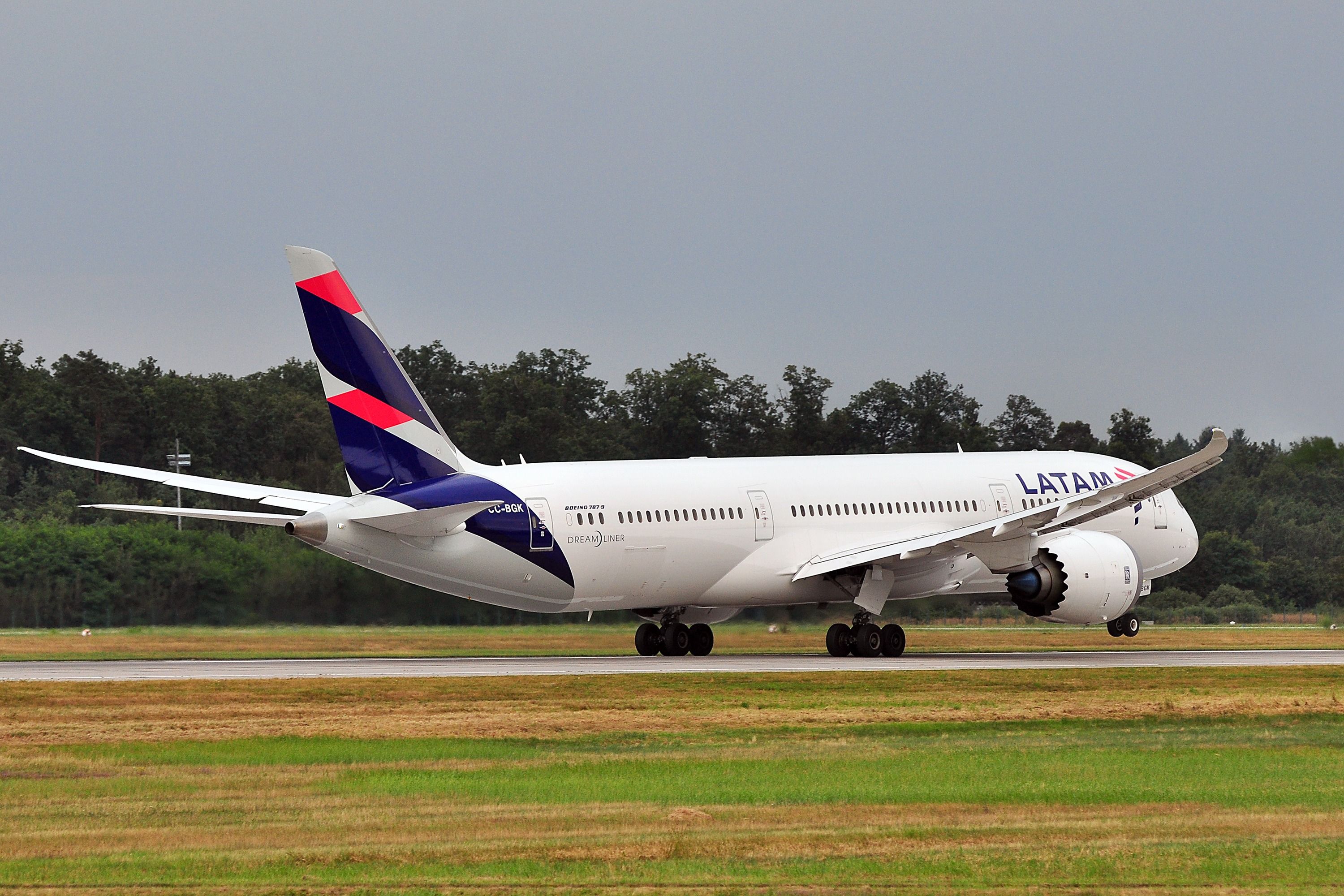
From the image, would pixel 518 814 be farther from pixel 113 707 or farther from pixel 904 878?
pixel 113 707

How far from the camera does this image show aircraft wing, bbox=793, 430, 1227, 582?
31578 mm

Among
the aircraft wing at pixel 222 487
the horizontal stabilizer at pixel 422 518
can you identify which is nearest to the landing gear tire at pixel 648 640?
the horizontal stabilizer at pixel 422 518

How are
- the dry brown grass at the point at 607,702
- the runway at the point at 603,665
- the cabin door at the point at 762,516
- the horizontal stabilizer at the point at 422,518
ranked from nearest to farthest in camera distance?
the dry brown grass at the point at 607,702 < the runway at the point at 603,665 < the horizontal stabilizer at the point at 422,518 < the cabin door at the point at 762,516

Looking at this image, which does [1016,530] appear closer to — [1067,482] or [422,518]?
[1067,482]

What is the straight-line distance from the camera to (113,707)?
886 inches

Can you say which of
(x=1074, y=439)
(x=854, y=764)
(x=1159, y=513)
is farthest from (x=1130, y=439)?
(x=854, y=764)

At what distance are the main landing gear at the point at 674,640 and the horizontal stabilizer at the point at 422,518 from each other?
633 centimetres

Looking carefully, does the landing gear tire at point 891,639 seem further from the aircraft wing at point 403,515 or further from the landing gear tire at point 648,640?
the aircraft wing at point 403,515

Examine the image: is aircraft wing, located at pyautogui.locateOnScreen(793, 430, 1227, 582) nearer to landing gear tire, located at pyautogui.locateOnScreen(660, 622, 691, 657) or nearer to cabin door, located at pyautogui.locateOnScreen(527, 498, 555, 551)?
landing gear tire, located at pyautogui.locateOnScreen(660, 622, 691, 657)

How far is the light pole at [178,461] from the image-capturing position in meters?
51.6

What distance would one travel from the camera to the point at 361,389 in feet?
97.8

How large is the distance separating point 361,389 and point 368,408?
0.37 m

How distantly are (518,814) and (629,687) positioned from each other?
11837 mm

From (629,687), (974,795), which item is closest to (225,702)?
(629,687)
